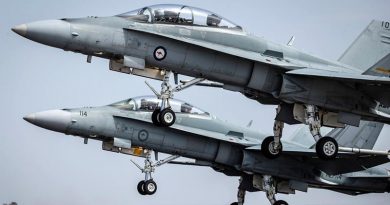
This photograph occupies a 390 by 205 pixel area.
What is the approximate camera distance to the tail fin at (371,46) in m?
27.5

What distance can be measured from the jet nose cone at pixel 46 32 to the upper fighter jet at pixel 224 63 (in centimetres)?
2

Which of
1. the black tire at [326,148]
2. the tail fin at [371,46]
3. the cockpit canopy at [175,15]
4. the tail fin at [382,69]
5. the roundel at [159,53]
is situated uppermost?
the tail fin at [371,46]

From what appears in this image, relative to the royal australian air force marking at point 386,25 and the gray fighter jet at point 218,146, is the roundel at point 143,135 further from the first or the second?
the royal australian air force marking at point 386,25

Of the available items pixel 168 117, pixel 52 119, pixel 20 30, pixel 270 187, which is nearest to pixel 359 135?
pixel 270 187

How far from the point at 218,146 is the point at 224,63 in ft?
27.9

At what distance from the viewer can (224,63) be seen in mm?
24078

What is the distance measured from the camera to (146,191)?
3325 cm

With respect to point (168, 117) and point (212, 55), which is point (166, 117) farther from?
point (212, 55)

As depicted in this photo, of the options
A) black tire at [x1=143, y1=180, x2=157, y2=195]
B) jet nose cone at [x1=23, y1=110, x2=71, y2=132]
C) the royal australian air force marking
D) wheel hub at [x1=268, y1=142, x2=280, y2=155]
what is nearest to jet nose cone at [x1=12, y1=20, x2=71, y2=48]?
wheel hub at [x1=268, y1=142, x2=280, y2=155]

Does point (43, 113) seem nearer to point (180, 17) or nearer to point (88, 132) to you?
point (88, 132)

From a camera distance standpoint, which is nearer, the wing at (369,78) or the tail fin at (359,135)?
the wing at (369,78)

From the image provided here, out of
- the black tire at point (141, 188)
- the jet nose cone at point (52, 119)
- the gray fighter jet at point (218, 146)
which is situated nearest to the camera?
the jet nose cone at point (52, 119)

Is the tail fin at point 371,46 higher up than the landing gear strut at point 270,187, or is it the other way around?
the tail fin at point 371,46

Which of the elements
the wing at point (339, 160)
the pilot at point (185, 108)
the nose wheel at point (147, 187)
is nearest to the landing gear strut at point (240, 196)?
the wing at point (339, 160)
